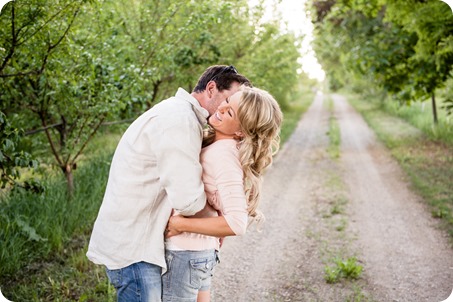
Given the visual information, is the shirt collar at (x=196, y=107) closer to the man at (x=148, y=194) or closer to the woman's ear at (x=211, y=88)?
the man at (x=148, y=194)

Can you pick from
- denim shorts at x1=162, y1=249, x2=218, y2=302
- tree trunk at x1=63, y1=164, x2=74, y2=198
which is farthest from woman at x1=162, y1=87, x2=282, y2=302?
tree trunk at x1=63, y1=164, x2=74, y2=198

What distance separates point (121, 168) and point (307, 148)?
12.9m

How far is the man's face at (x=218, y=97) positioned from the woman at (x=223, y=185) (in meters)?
0.11

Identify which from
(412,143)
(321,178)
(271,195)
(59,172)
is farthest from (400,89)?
(59,172)

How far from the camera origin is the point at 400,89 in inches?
531

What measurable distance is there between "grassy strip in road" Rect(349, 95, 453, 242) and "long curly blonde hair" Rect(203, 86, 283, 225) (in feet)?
16.7

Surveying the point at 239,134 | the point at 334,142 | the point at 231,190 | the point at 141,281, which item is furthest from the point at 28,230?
the point at 334,142

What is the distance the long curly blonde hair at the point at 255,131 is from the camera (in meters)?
→ 2.48

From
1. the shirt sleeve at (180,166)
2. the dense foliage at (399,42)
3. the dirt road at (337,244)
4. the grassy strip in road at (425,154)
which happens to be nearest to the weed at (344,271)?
the dirt road at (337,244)

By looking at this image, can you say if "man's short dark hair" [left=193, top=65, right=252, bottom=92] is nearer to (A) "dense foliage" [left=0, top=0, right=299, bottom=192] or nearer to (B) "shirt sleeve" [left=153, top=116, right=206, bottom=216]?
(B) "shirt sleeve" [left=153, top=116, right=206, bottom=216]

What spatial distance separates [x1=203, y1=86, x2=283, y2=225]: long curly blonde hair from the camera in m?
2.48

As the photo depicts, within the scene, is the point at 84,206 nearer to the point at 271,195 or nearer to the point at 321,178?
the point at 271,195

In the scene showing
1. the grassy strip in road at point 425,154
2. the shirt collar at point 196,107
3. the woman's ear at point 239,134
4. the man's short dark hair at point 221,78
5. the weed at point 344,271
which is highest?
the man's short dark hair at point 221,78

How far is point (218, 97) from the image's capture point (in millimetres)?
2736
